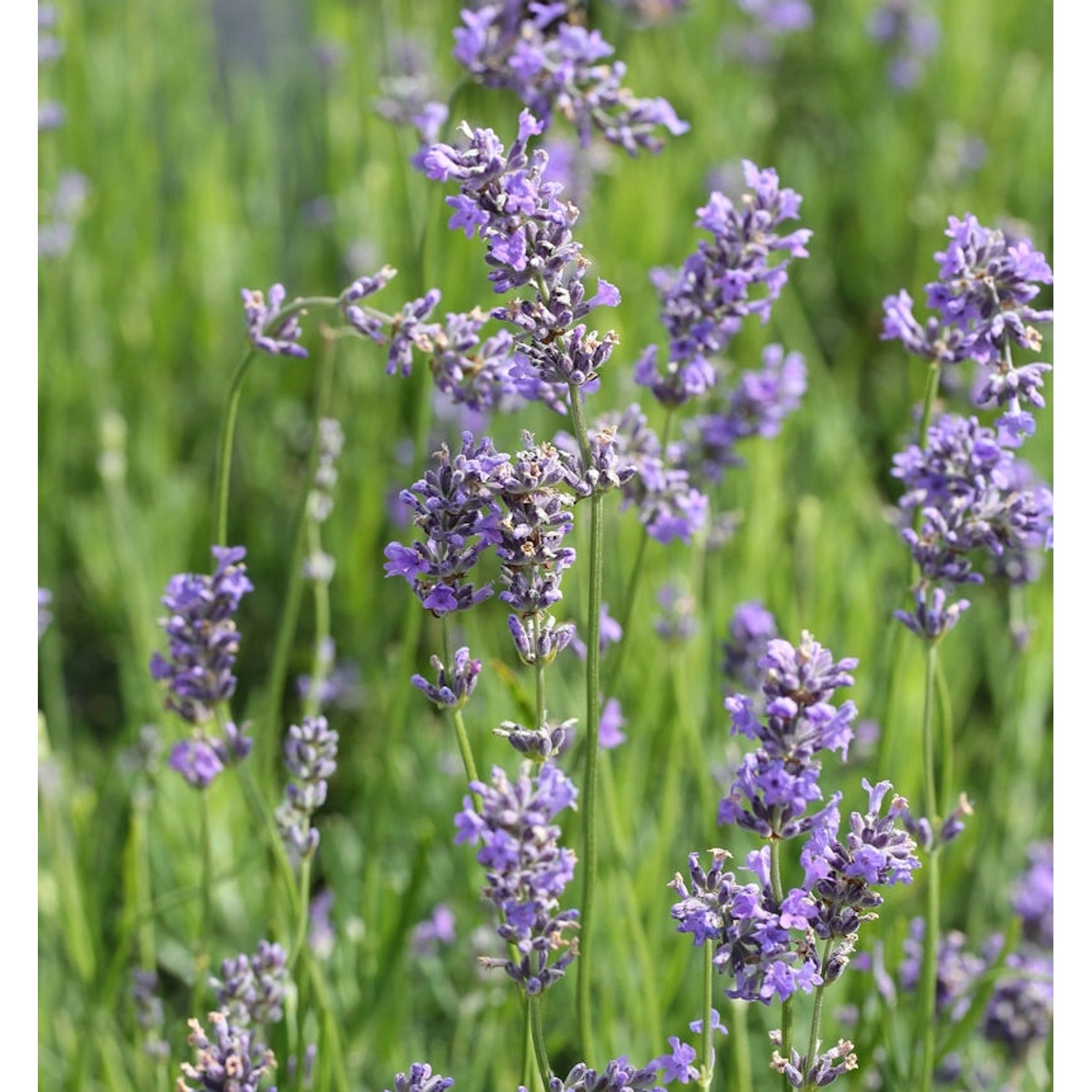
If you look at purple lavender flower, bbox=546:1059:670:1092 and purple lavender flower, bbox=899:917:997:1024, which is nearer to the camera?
purple lavender flower, bbox=546:1059:670:1092

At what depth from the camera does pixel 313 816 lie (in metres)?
3.05

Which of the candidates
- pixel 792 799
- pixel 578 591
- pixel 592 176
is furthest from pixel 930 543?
pixel 592 176

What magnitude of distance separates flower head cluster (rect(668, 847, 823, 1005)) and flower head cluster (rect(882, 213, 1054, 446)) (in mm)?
603

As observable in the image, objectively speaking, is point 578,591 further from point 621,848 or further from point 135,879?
point 135,879

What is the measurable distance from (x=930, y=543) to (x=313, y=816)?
183cm

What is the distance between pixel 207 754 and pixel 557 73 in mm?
990

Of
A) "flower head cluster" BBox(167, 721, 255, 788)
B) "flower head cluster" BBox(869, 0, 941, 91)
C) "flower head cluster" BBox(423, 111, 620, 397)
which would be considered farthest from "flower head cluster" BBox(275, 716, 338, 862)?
"flower head cluster" BBox(869, 0, 941, 91)

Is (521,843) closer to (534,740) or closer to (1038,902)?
(534,740)

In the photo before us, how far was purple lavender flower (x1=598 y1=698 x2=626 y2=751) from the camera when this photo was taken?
71.9 inches

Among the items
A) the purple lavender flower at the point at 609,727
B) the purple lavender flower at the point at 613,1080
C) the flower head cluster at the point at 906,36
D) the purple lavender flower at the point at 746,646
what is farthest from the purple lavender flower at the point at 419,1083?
the flower head cluster at the point at 906,36

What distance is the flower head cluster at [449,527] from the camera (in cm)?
122

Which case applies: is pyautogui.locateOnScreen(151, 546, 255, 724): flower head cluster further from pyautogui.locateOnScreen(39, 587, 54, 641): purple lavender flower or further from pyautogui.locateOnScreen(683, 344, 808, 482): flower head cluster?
pyautogui.locateOnScreen(683, 344, 808, 482): flower head cluster

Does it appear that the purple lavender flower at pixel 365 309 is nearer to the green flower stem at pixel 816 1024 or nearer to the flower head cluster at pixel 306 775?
the flower head cluster at pixel 306 775

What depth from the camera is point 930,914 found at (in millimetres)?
1712
